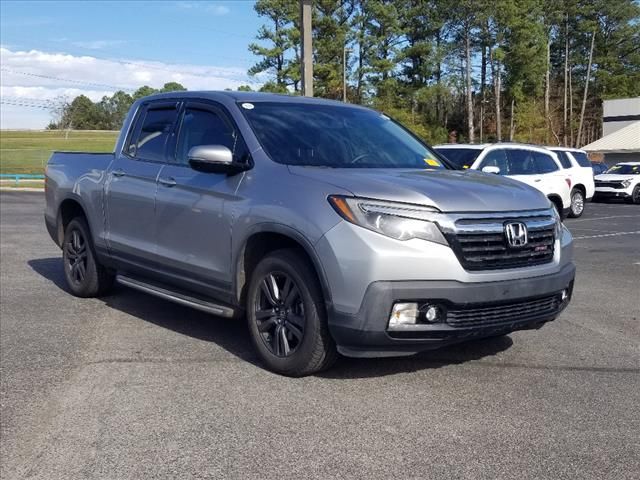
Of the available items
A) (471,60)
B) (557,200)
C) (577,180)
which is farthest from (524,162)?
(471,60)

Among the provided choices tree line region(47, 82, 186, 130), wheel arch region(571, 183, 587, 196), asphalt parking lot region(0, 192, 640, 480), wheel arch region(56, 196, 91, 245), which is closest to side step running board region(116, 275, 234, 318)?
asphalt parking lot region(0, 192, 640, 480)

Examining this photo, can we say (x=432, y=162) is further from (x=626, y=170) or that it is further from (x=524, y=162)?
(x=626, y=170)

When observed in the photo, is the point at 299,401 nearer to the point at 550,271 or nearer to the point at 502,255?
the point at 502,255

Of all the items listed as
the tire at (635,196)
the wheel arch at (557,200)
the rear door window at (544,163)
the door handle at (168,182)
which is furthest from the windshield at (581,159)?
the door handle at (168,182)

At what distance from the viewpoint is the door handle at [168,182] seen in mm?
5570

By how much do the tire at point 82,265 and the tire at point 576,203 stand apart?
46.9ft

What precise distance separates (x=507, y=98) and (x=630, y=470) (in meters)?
72.7

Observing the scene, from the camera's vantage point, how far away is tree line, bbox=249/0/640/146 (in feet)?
185

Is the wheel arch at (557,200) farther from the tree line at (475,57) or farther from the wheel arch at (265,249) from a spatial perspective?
the tree line at (475,57)

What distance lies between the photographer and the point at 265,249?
4.95 m

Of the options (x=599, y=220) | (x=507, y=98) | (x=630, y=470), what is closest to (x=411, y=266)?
(x=630, y=470)

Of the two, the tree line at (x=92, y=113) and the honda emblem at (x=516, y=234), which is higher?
the tree line at (x=92, y=113)

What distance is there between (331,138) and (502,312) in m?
1.89

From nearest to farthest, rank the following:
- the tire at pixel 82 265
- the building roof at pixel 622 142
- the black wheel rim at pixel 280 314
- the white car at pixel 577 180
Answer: the black wheel rim at pixel 280 314, the tire at pixel 82 265, the white car at pixel 577 180, the building roof at pixel 622 142
